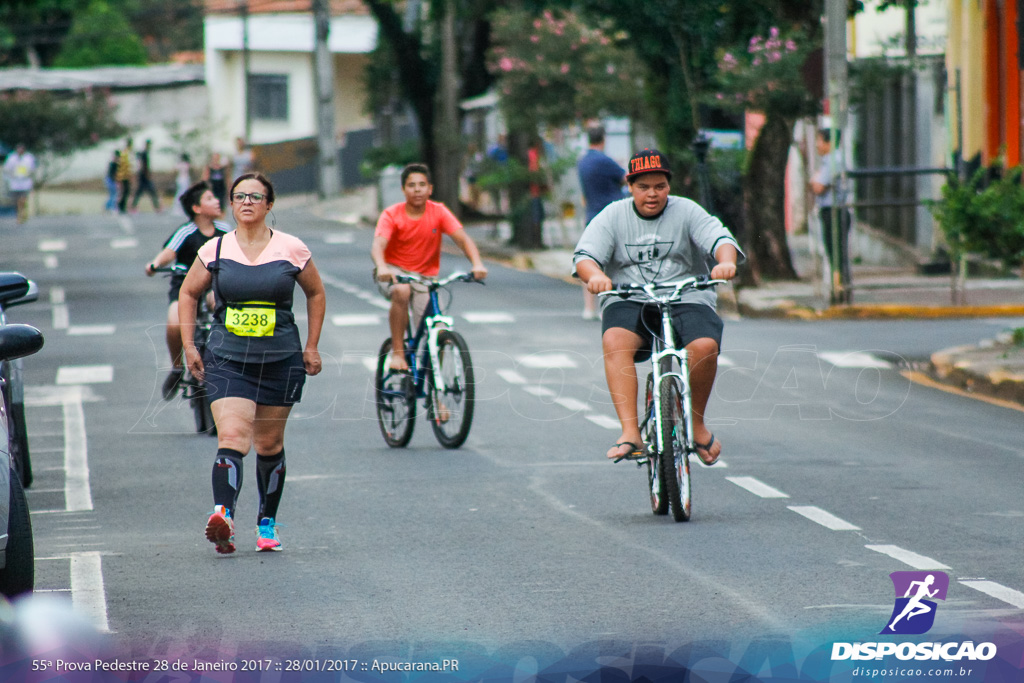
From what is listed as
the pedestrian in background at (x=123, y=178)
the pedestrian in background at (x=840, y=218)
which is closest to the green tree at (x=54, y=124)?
the pedestrian in background at (x=123, y=178)

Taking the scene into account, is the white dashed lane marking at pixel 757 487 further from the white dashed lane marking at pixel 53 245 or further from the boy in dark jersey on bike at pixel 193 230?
the white dashed lane marking at pixel 53 245

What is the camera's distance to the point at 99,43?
77.2m

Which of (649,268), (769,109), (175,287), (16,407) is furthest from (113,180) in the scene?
(649,268)

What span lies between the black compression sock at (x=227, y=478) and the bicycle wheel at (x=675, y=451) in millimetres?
2031

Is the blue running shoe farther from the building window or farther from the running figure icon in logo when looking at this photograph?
the building window

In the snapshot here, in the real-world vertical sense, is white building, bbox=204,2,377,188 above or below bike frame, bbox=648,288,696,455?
above

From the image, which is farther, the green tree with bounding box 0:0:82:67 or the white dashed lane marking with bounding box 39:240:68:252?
the green tree with bounding box 0:0:82:67

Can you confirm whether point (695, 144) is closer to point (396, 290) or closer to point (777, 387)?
point (777, 387)

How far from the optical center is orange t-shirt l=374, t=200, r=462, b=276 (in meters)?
11.9

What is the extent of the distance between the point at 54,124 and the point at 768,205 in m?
41.1

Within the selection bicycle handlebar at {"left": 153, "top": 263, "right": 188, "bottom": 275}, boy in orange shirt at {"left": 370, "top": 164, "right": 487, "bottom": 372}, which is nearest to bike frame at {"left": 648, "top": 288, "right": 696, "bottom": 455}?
boy in orange shirt at {"left": 370, "top": 164, "right": 487, "bottom": 372}

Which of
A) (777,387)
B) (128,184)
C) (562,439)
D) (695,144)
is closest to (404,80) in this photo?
(128,184)

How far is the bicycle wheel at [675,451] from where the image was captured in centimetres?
869

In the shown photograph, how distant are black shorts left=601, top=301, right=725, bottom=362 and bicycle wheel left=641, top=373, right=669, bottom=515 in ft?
0.75
